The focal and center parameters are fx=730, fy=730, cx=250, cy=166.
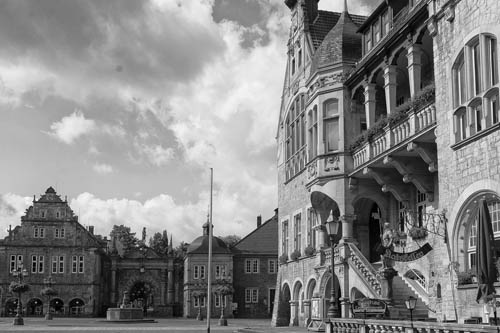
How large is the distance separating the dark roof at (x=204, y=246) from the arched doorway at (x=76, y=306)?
13.6m

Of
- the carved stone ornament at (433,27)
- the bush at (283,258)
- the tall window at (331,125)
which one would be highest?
the carved stone ornament at (433,27)

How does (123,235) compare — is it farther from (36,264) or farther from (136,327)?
(136,327)

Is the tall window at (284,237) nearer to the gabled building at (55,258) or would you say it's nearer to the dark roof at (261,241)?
the dark roof at (261,241)

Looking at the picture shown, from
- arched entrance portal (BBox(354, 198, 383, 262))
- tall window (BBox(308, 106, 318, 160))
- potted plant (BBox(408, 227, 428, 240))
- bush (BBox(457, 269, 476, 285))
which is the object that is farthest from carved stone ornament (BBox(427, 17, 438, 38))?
arched entrance portal (BBox(354, 198, 383, 262))

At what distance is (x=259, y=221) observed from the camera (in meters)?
98.6

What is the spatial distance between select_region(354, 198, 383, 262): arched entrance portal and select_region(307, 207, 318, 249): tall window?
2.94 metres

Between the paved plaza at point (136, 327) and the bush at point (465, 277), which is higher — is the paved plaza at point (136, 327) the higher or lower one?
the lower one

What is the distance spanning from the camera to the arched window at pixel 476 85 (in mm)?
19844

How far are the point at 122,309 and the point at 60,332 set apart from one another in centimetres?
2028

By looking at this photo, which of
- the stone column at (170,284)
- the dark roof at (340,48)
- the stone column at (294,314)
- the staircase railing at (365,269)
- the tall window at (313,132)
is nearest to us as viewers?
the staircase railing at (365,269)

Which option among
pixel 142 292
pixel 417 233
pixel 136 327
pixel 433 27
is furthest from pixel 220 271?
pixel 433 27

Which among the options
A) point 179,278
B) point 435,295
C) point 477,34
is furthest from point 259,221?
point 477,34

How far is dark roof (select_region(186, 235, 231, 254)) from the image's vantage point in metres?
80.2

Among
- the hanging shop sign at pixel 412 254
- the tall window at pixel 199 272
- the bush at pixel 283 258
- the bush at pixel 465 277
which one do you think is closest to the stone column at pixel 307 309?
the bush at pixel 283 258
